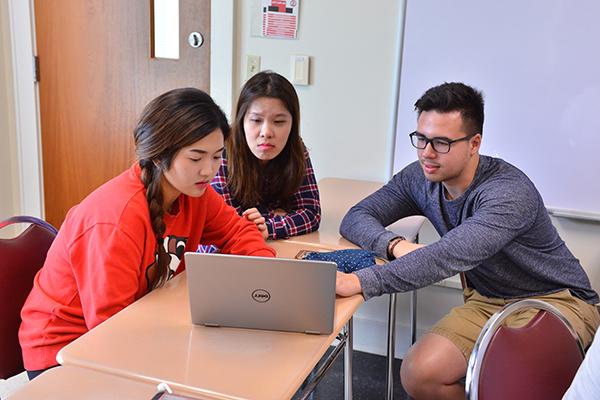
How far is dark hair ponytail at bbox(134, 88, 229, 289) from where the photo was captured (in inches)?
50.6

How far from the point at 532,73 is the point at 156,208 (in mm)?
1554

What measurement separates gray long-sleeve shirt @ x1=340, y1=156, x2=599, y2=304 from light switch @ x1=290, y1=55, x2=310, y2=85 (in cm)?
81

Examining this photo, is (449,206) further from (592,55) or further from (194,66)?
(194,66)

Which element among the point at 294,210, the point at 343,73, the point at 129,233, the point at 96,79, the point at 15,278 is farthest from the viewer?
the point at 96,79

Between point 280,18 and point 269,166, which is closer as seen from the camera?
point 269,166

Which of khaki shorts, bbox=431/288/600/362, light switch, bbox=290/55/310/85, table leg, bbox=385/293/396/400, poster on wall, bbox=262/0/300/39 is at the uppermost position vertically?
poster on wall, bbox=262/0/300/39

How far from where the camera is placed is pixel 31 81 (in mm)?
2947

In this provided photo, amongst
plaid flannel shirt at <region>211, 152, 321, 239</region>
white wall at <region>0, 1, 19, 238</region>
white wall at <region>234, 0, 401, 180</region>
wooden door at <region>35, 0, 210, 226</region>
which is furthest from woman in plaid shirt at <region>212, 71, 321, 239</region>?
white wall at <region>0, 1, 19, 238</region>

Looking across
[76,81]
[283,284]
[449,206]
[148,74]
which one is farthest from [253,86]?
[76,81]

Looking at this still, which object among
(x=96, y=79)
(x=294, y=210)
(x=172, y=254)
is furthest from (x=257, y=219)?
(x=96, y=79)

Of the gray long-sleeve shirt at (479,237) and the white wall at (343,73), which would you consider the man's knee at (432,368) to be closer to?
the gray long-sleeve shirt at (479,237)

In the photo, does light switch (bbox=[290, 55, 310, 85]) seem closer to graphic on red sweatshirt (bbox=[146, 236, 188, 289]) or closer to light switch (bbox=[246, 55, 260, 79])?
light switch (bbox=[246, 55, 260, 79])

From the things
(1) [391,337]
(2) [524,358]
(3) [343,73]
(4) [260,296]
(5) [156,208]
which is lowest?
(1) [391,337]

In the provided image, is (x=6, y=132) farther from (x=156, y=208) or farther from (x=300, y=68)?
(x=156, y=208)
